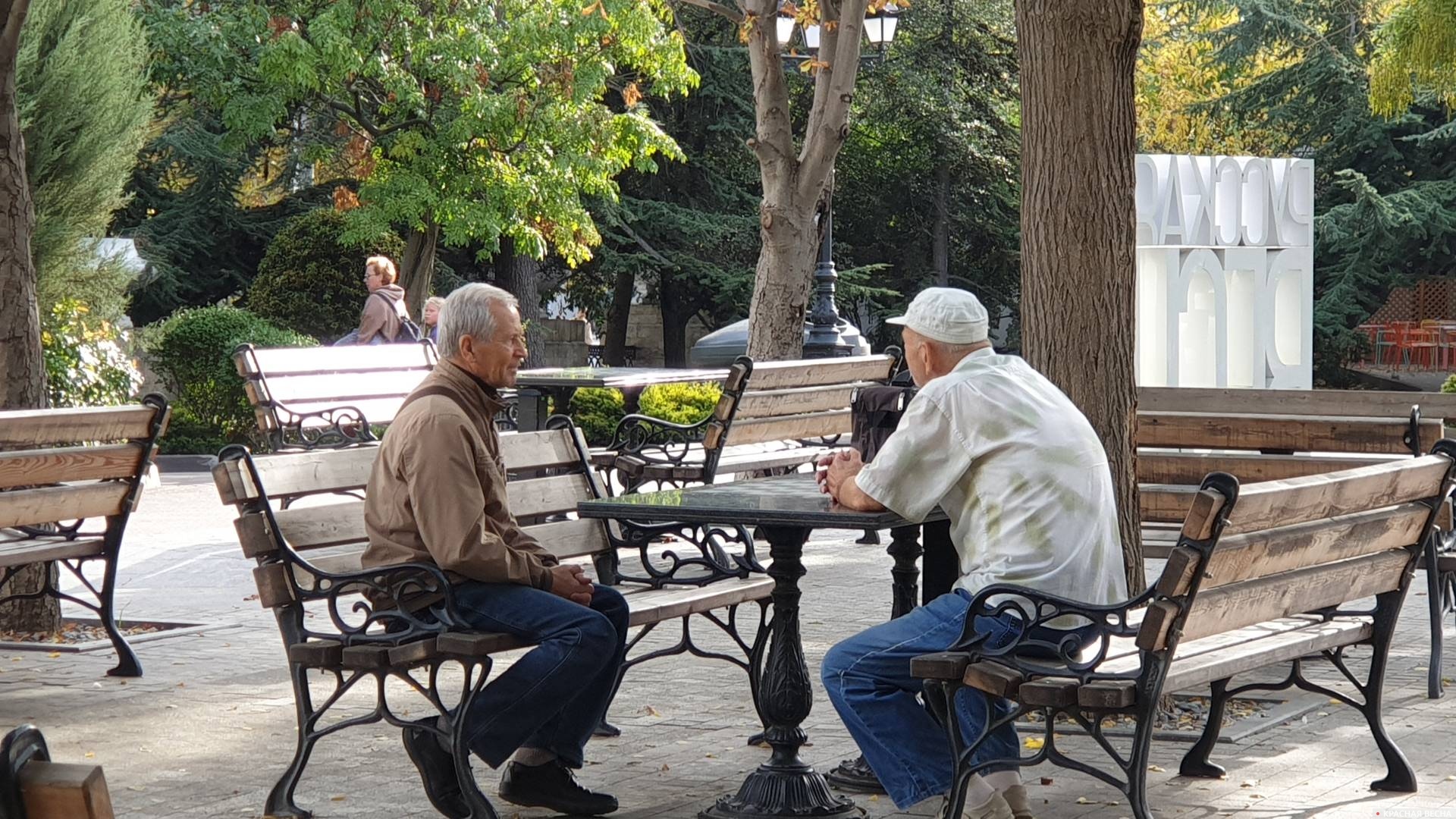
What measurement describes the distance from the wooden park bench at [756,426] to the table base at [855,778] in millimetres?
4635

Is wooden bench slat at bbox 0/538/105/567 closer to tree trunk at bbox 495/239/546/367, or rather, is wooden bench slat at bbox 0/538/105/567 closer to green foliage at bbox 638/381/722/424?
green foliage at bbox 638/381/722/424

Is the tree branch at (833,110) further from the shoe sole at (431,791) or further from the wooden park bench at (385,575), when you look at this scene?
the shoe sole at (431,791)

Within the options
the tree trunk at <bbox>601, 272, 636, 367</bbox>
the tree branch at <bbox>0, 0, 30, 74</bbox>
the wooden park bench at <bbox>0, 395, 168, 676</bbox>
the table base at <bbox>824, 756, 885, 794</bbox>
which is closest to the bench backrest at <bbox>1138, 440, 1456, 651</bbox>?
the table base at <bbox>824, 756, 885, 794</bbox>

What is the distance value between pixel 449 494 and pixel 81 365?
13609 mm

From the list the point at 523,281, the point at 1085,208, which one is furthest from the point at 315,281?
the point at 1085,208

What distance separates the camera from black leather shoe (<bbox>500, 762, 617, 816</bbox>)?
5.54 m

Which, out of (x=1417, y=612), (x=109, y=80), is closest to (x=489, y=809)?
(x=1417, y=612)

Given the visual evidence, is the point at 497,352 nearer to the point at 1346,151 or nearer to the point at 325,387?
the point at 325,387

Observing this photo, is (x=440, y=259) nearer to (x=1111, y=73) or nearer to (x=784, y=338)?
(x=784, y=338)

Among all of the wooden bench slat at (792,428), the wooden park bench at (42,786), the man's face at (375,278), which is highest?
the man's face at (375,278)

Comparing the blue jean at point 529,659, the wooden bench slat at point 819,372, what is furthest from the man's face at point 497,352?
the wooden bench slat at point 819,372

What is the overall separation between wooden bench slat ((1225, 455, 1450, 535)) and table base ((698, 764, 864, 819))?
1.49m

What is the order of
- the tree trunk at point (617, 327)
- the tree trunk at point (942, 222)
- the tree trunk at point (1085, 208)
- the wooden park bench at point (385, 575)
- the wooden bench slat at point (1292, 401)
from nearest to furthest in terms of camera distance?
the wooden park bench at point (385, 575), the tree trunk at point (1085, 208), the wooden bench slat at point (1292, 401), the tree trunk at point (617, 327), the tree trunk at point (942, 222)

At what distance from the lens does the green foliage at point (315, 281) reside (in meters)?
26.7
